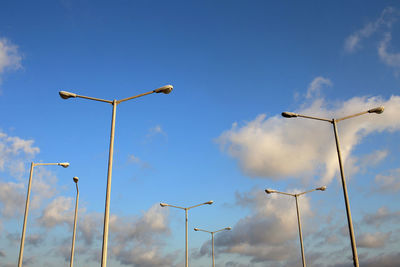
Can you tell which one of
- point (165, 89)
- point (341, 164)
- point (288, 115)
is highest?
point (165, 89)

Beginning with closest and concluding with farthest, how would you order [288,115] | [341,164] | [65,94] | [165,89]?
1. [65,94]
2. [165,89]
3. [341,164]
4. [288,115]

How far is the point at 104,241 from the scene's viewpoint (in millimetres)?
16266

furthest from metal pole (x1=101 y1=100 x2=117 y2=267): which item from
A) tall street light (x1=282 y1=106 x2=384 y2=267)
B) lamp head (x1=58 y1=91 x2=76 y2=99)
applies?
tall street light (x1=282 y1=106 x2=384 y2=267)

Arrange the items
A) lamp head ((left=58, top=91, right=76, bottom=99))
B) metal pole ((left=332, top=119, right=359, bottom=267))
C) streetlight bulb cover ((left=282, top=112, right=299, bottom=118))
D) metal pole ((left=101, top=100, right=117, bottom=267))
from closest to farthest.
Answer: metal pole ((left=101, top=100, right=117, bottom=267)) → metal pole ((left=332, top=119, right=359, bottom=267)) → lamp head ((left=58, top=91, right=76, bottom=99)) → streetlight bulb cover ((left=282, top=112, right=299, bottom=118))

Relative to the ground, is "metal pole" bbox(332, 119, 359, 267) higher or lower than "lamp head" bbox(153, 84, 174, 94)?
lower

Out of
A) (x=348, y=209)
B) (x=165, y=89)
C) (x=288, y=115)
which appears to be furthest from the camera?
(x=288, y=115)

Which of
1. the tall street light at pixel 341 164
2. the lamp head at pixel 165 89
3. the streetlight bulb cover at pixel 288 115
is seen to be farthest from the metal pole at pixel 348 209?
the lamp head at pixel 165 89

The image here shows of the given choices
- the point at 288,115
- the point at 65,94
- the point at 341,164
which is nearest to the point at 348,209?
the point at 341,164

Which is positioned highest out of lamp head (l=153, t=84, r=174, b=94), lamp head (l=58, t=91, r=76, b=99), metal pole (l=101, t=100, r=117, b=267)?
lamp head (l=153, t=84, r=174, b=94)

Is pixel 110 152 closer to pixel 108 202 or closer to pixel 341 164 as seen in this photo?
pixel 108 202

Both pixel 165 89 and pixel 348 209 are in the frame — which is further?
pixel 348 209

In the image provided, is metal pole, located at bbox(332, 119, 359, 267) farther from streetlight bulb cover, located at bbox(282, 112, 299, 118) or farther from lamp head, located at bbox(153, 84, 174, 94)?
lamp head, located at bbox(153, 84, 174, 94)

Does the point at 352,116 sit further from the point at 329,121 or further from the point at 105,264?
the point at 105,264

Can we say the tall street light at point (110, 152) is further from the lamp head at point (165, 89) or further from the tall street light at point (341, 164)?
the tall street light at point (341, 164)
